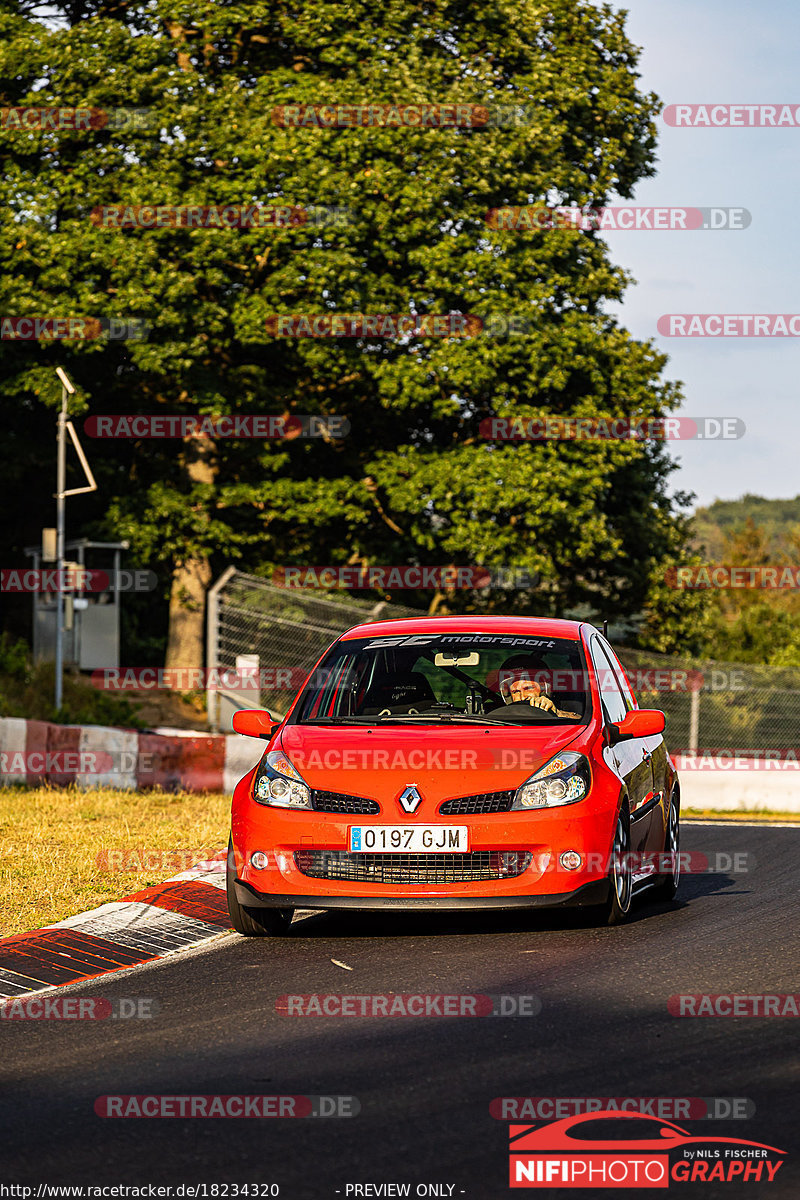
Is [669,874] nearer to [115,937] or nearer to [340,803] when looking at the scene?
[340,803]

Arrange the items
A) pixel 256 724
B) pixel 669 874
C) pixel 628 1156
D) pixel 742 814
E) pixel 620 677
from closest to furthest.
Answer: pixel 628 1156 < pixel 256 724 < pixel 669 874 < pixel 620 677 < pixel 742 814

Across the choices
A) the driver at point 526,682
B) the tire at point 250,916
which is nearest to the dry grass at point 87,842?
the tire at point 250,916

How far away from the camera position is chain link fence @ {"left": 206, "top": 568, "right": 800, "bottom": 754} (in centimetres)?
2402

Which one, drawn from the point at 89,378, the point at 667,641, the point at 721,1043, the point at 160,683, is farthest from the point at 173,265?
the point at 721,1043

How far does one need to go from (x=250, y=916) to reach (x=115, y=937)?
28.6 inches

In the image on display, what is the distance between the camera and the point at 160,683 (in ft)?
103

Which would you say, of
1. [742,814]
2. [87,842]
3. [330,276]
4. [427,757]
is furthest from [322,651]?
[427,757]

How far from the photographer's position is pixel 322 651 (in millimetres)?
22516

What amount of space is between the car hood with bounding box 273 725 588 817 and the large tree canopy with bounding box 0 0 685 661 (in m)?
20.9

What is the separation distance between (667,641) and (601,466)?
9.09 metres

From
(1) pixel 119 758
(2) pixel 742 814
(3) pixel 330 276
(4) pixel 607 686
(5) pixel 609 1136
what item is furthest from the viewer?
(3) pixel 330 276

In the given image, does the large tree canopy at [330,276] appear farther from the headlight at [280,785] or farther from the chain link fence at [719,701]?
the headlight at [280,785]

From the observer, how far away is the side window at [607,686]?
9.30 m

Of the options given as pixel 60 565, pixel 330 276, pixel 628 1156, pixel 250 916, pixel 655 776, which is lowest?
pixel 250 916
